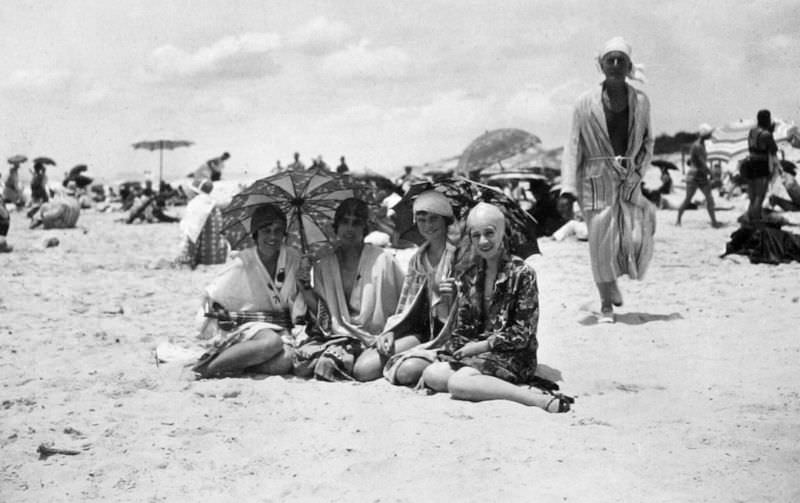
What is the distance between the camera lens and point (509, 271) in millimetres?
4840

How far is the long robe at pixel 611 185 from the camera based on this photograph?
22.7 feet

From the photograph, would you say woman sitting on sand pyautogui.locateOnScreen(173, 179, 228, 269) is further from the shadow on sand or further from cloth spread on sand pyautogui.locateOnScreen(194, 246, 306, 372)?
the shadow on sand

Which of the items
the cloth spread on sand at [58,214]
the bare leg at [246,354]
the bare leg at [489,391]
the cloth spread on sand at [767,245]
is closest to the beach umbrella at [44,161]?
the cloth spread on sand at [58,214]

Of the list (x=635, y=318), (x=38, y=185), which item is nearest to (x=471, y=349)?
(x=635, y=318)

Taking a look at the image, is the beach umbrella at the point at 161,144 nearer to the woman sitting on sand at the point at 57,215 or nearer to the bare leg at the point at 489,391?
the woman sitting on sand at the point at 57,215

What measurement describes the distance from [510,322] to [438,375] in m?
0.51

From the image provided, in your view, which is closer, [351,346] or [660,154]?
[351,346]

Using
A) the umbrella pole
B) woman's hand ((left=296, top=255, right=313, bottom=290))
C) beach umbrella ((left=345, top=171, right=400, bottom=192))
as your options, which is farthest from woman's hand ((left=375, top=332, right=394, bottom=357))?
beach umbrella ((left=345, top=171, right=400, bottom=192))

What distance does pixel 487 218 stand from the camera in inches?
190

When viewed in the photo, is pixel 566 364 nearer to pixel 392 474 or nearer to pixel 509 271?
pixel 509 271

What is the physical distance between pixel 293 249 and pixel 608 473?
2982 millimetres

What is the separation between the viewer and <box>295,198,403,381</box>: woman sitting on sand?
554 centimetres

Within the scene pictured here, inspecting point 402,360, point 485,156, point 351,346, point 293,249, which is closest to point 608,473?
point 402,360

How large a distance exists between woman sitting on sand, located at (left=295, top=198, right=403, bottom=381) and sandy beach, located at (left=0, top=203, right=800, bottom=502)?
29cm
